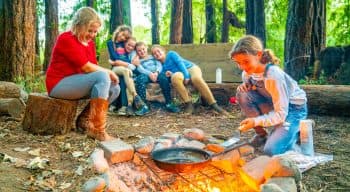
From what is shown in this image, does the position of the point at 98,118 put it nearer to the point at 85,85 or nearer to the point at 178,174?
the point at 85,85

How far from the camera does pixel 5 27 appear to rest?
6426 millimetres

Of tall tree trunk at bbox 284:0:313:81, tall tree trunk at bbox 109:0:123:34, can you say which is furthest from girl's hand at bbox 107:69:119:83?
tall tree trunk at bbox 109:0:123:34

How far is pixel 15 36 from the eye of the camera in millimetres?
6438

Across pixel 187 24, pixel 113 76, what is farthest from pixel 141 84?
pixel 187 24

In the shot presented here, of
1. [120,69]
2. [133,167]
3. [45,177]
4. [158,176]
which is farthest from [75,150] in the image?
[120,69]

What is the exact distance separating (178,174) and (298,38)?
18.1 feet

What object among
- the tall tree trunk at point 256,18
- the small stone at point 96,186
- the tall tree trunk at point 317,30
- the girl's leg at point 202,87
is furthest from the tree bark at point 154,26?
the small stone at point 96,186

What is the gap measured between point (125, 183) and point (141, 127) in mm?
2245

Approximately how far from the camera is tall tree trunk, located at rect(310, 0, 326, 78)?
24.2 feet

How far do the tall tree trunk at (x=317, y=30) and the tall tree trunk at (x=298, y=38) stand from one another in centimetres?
A: 10

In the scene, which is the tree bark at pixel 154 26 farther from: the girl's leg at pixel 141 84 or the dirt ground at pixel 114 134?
the dirt ground at pixel 114 134

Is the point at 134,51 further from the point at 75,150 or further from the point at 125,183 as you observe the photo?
the point at 125,183

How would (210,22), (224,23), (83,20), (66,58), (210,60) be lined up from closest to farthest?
1. (83,20)
2. (66,58)
3. (210,60)
4. (224,23)
5. (210,22)

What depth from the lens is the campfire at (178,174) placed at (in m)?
2.73
